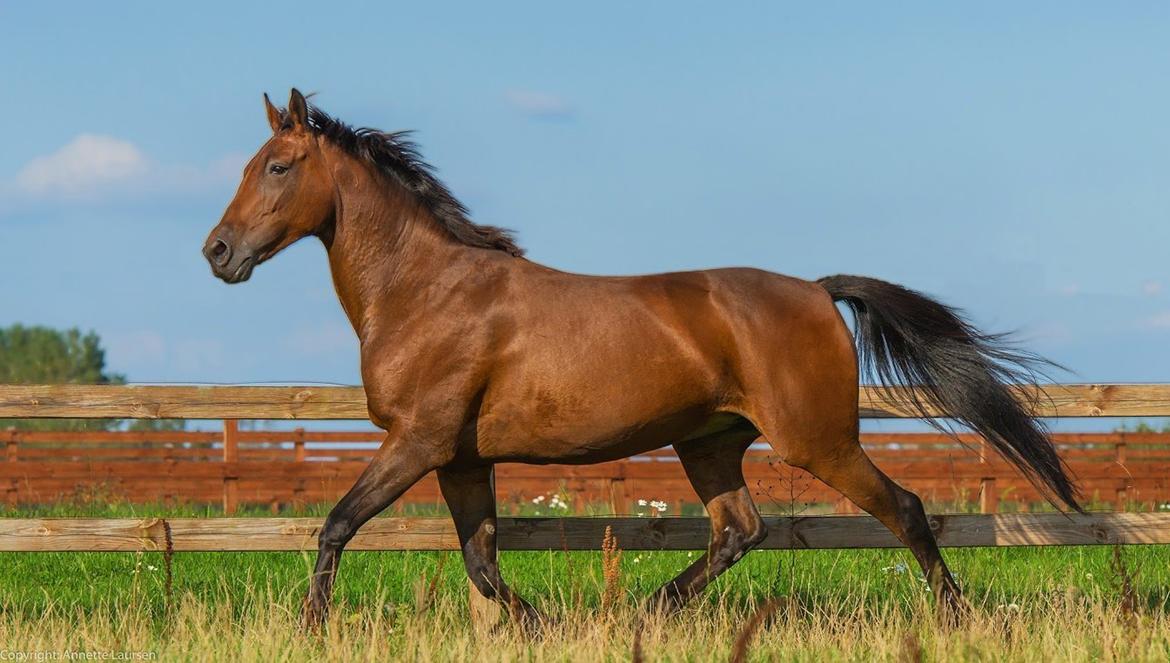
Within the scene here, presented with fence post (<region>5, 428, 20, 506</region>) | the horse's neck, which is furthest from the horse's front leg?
fence post (<region>5, 428, 20, 506</region>)

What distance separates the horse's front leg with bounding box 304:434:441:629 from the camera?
223 inches

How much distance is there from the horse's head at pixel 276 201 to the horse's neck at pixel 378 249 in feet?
0.37

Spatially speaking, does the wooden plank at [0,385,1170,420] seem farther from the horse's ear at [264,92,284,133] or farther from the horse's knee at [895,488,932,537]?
the horse's ear at [264,92,284,133]

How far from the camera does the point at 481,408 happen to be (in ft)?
19.3

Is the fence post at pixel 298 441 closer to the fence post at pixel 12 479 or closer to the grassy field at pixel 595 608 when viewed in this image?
the fence post at pixel 12 479

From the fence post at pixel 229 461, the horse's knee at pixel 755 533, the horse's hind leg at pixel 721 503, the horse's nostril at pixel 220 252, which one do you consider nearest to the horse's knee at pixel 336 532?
the horse's nostril at pixel 220 252

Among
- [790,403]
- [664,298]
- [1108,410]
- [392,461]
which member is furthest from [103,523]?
[1108,410]

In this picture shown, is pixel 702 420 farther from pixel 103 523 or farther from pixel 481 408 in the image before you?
pixel 103 523

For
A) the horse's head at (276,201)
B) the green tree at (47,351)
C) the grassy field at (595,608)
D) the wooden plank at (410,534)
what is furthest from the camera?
the green tree at (47,351)

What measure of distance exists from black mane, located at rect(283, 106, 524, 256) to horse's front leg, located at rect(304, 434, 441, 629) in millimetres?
1113

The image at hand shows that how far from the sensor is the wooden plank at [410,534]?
673 cm

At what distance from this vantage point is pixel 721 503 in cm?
→ 649

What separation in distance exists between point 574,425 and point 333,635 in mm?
1457

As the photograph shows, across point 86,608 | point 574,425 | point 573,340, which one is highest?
point 573,340
